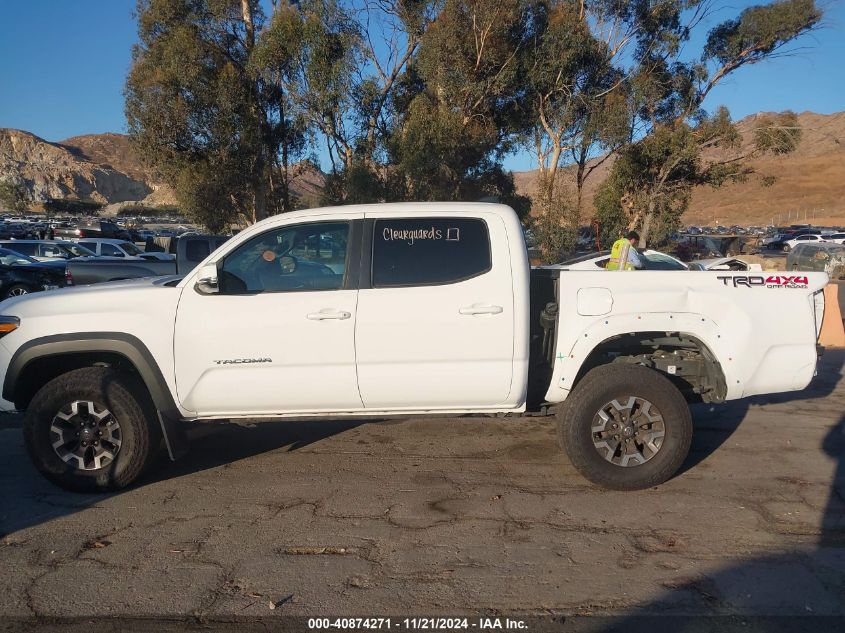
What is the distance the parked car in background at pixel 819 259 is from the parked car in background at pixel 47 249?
919 inches

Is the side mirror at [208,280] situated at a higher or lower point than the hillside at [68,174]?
lower

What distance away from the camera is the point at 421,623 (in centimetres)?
358

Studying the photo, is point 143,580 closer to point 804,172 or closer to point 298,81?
point 298,81

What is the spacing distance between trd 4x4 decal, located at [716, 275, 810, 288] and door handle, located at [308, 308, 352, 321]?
2767 mm

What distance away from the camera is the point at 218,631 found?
3.53m

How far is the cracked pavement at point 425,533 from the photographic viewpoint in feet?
12.5

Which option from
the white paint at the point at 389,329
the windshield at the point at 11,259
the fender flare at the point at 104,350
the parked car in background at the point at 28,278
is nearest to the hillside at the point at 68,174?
the windshield at the point at 11,259

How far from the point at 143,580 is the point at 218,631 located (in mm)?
769

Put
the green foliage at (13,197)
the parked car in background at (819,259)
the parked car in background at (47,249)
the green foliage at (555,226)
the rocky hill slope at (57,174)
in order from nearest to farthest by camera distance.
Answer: the parked car in background at (47,249) → the parked car in background at (819,259) → the green foliage at (555,226) → the green foliage at (13,197) → the rocky hill slope at (57,174)

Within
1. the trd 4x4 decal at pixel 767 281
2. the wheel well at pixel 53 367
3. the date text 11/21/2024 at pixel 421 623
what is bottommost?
the date text 11/21/2024 at pixel 421 623

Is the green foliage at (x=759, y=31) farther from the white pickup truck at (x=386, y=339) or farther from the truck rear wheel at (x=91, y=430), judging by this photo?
the truck rear wheel at (x=91, y=430)

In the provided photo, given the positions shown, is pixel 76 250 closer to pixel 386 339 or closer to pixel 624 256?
pixel 624 256

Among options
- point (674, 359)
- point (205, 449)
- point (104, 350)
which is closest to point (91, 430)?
point (104, 350)

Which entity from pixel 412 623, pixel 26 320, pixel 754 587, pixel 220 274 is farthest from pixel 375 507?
pixel 26 320
